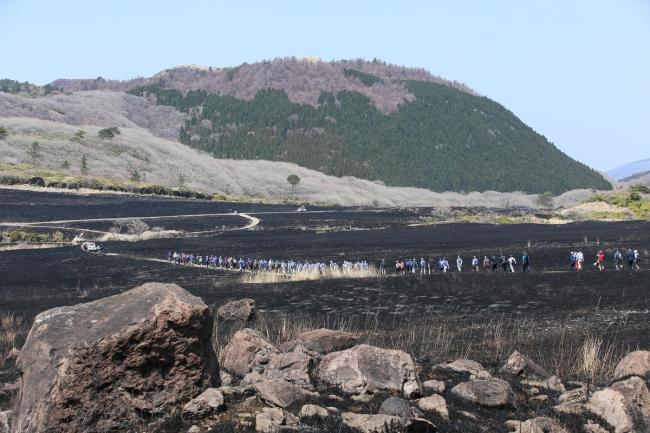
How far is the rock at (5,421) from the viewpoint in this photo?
11046 mm

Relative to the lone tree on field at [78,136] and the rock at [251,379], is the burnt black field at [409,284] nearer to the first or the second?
the rock at [251,379]

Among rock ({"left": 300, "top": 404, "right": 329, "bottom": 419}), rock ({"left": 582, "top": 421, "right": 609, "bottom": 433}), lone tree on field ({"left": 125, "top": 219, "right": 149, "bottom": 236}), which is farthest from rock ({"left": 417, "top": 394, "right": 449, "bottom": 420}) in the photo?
lone tree on field ({"left": 125, "top": 219, "right": 149, "bottom": 236})

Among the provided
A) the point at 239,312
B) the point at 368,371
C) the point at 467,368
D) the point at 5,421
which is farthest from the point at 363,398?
the point at 239,312

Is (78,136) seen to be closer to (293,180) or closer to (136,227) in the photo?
(293,180)

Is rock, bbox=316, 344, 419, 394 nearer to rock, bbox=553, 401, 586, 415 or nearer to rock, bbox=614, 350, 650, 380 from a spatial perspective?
rock, bbox=553, 401, 586, 415

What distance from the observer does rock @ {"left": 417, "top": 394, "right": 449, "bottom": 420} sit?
37.5 ft

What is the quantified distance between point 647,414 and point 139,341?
Answer: 790 centimetres

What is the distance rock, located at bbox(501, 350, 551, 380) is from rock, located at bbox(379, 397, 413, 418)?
14.0ft

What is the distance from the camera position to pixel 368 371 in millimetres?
12508

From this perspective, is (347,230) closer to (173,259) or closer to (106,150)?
(173,259)

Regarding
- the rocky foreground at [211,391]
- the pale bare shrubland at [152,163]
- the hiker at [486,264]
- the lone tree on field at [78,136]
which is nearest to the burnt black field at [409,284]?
the hiker at [486,264]

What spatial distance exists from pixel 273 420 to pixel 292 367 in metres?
2.55

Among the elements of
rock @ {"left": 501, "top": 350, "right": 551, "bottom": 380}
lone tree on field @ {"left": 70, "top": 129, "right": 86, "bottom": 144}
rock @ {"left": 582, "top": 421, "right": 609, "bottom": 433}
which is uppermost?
lone tree on field @ {"left": 70, "top": 129, "right": 86, "bottom": 144}

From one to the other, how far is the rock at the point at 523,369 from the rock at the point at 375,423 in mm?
4875
